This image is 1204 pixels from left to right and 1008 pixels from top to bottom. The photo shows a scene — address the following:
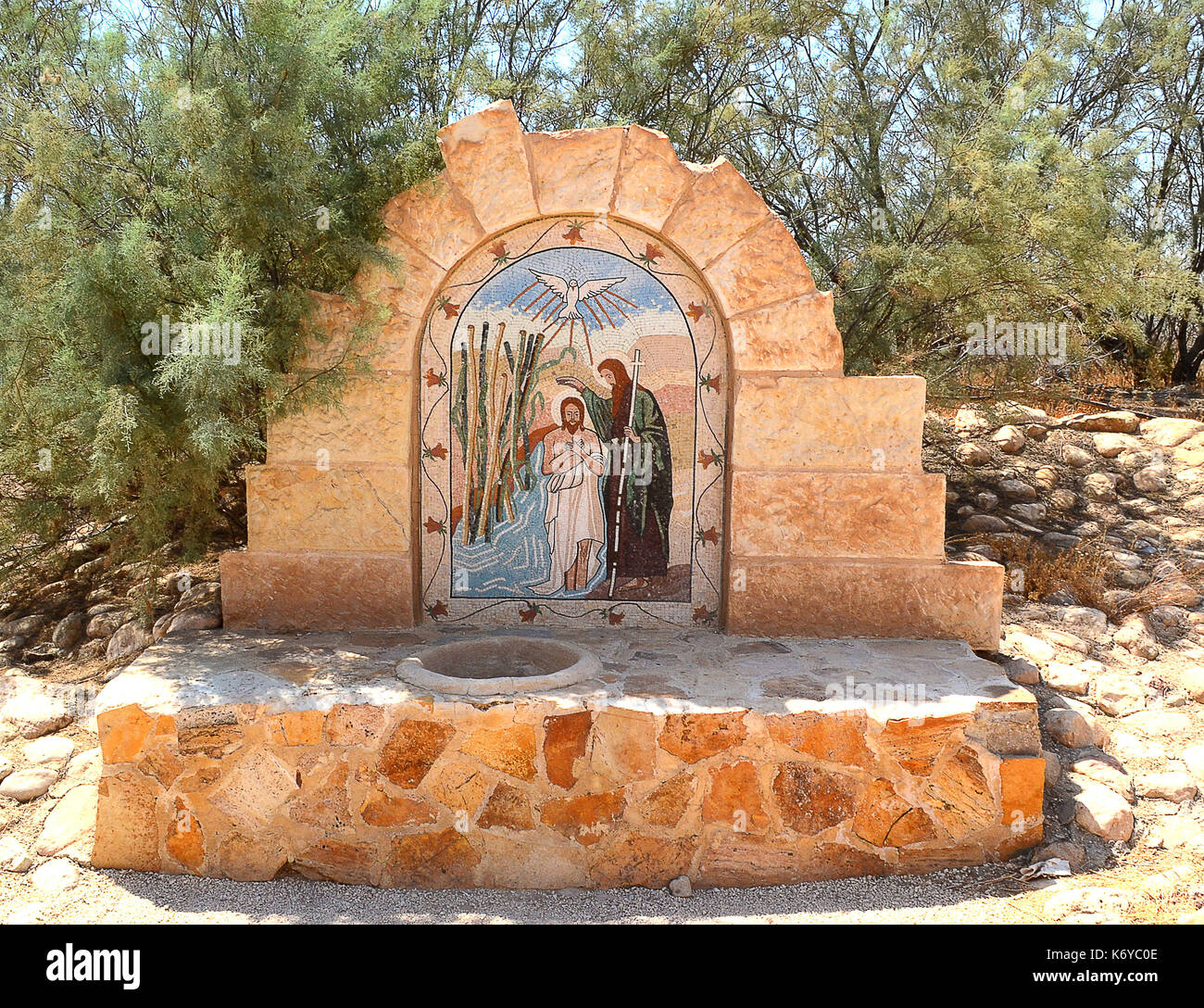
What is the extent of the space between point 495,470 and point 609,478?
1.96 ft

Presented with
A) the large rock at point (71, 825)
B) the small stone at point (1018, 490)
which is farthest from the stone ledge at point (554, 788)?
the small stone at point (1018, 490)

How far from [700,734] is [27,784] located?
3.05 metres

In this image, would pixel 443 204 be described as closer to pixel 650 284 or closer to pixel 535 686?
pixel 650 284

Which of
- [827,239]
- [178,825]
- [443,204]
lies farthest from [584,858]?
[827,239]

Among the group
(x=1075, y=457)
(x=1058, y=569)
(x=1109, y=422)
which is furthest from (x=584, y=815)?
(x=1109, y=422)

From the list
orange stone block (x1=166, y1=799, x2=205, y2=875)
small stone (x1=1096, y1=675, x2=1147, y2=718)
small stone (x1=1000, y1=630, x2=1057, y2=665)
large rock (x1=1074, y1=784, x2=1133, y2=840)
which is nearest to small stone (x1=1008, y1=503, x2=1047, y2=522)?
small stone (x1=1000, y1=630, x2=1057, y2=665)

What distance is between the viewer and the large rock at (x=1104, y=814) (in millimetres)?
4090

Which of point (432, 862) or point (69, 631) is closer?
point (432, 862)

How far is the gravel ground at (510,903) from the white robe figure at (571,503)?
5.60 feet

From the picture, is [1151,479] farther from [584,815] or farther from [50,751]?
[50,751]

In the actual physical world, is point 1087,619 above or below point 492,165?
below

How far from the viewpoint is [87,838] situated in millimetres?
4074

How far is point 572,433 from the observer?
5.05 m

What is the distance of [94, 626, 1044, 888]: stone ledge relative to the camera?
155 inches
